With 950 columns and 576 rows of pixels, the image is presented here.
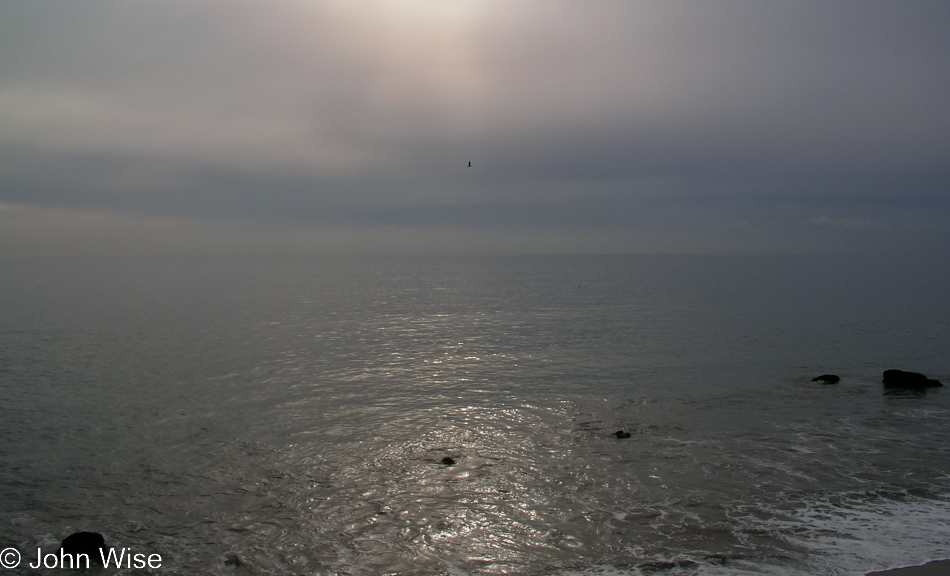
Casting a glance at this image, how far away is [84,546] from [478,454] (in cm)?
1446

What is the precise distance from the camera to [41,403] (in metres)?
33.2

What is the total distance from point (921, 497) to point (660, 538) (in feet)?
34.9

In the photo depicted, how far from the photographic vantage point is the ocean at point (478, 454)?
16938mm

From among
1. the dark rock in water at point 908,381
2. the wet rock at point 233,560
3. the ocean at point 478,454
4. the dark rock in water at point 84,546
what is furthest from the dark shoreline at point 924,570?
the dark rock in water at point 908,381

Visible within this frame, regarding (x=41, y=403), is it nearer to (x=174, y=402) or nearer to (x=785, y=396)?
(x=174, y=402)

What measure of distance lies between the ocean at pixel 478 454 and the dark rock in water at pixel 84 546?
76 centimetres

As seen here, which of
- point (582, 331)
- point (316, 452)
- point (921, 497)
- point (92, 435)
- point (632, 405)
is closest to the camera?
point (921, 497)

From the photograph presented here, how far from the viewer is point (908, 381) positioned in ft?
118

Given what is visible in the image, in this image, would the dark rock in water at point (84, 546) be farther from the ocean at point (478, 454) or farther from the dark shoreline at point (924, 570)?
the dark shoreline at point (924, 570)

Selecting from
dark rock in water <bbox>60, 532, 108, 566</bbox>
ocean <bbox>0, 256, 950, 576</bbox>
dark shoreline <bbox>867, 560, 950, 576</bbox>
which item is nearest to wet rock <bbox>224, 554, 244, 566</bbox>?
ocean <bbox>0, 256, 950, 576</bbox>

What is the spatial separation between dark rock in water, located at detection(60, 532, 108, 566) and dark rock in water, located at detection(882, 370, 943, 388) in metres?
43.0

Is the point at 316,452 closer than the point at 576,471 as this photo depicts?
No

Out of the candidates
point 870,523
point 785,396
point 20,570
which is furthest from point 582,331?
point 20,570

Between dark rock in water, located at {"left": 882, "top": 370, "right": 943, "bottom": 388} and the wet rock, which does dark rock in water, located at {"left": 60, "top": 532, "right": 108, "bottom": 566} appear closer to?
the wet rock
